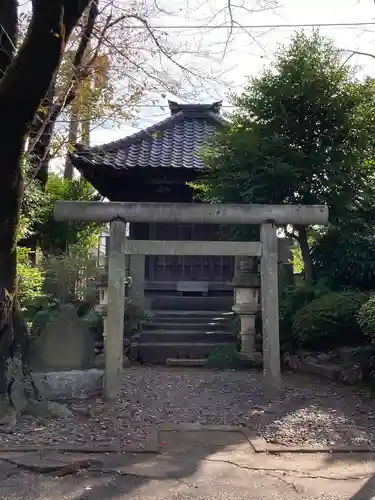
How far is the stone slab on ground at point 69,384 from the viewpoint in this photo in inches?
260

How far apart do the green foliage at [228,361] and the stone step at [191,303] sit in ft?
8.15

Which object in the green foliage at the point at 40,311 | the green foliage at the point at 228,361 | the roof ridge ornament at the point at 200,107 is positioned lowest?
the green foliage at the point at 228,361

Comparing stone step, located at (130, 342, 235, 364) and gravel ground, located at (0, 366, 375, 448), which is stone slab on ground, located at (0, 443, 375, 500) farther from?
stone step, located at (130, 342, 235, 364)

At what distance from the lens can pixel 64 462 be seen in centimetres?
461

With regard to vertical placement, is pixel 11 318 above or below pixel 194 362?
above

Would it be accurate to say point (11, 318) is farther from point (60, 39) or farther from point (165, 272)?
point (165, 272)

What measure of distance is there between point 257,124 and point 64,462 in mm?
6893

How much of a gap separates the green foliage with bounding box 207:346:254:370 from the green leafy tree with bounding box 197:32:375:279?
9.14ft

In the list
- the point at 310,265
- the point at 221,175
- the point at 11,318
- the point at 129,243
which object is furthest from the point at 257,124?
the point at 11,318

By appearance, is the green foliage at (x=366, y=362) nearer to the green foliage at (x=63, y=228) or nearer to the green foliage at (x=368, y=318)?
the green foliage at (x=368, y=318)

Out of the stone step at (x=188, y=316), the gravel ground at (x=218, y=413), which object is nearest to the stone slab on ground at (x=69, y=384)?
the gravel ground at (x=218, y=413)

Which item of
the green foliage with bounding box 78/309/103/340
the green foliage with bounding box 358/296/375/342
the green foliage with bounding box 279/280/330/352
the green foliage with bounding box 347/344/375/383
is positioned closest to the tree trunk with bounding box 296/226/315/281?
the green foliage with bounding box 279/280/330/352

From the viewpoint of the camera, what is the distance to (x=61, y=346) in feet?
23.5

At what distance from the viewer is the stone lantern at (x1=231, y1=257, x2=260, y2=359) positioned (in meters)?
9.56
